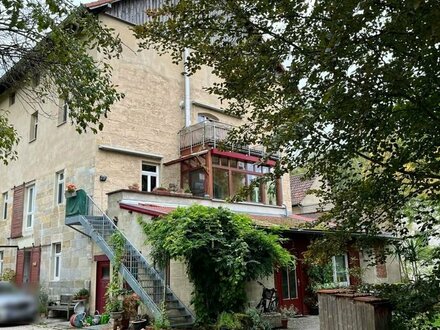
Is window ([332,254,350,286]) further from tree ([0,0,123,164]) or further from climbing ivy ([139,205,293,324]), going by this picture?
tree ([0,0,123,164])

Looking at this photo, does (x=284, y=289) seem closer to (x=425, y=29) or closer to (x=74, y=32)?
(x=74, y=32)

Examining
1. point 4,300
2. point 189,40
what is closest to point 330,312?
point 189,40

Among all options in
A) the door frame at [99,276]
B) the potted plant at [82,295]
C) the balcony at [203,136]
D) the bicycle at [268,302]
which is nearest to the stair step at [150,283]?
the door frame at [99,276]

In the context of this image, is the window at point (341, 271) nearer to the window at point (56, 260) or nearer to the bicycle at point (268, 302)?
the bicycle at point (268, 302)

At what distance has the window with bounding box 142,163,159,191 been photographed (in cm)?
1803

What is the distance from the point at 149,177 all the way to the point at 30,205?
21.5 ft

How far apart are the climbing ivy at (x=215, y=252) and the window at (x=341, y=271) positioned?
6.11 m

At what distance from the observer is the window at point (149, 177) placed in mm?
18031

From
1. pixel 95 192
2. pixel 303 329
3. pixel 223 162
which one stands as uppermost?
pixel 223 162

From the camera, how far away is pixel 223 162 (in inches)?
725

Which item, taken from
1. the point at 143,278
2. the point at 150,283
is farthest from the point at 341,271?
the point at 143,278

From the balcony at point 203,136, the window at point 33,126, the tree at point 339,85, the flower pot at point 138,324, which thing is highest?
the window at point 33,126

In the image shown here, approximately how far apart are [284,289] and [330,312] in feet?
26.2

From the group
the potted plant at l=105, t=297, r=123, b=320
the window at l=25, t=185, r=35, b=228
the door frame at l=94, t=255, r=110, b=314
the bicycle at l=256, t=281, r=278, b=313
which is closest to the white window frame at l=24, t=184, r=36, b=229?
the window at l=25, t=185, r=35, b=228
